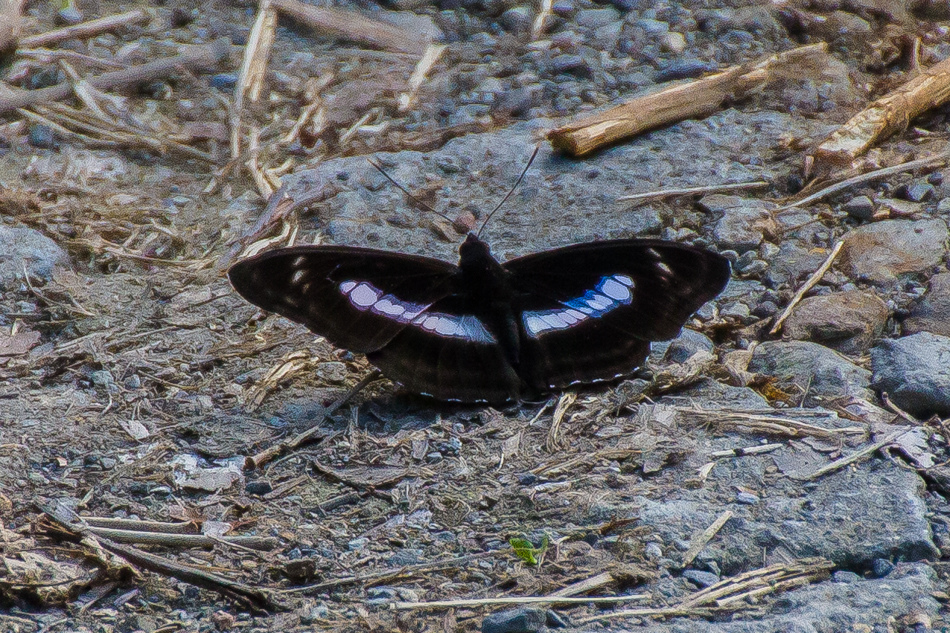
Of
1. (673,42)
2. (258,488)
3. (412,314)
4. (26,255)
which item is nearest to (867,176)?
(673,42)

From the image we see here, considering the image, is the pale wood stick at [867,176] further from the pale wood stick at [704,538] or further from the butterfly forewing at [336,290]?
the pale wood stick at [704,538]

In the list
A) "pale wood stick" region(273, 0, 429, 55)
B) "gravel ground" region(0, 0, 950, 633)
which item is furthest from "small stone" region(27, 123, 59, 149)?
"pale wood stick" region(273, 0, 429, 55)

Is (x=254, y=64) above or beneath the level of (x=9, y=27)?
beneath

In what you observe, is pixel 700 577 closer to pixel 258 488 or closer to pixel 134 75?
pixel 258 488

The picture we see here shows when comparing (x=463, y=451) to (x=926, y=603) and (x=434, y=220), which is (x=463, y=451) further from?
(x=434, y=220)

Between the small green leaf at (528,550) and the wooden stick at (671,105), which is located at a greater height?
the wooden stick at (671,105)

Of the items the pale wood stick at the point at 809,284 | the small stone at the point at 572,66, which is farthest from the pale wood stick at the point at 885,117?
the small stone at the point at 572,66
